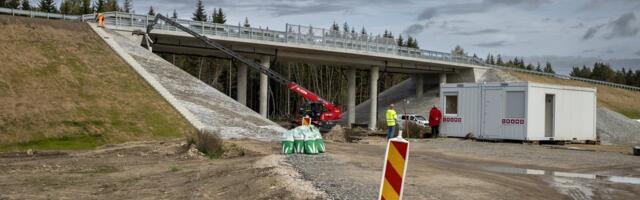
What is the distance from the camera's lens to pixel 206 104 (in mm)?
36344

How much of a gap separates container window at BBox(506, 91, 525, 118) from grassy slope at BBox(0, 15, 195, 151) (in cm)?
1487

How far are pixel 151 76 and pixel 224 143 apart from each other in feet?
55.2

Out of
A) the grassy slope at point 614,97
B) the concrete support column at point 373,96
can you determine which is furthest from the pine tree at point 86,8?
the grassy slope at point 614,97

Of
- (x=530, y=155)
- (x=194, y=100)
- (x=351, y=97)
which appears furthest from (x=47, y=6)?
(x=530, y=155)

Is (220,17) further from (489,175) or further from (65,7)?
(489,175)

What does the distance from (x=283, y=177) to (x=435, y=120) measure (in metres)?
23.6

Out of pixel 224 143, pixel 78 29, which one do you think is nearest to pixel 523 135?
pixel 224 143

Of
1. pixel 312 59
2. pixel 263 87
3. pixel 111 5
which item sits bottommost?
pixel 263 87

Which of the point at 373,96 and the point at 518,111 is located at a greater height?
the point at 373,96

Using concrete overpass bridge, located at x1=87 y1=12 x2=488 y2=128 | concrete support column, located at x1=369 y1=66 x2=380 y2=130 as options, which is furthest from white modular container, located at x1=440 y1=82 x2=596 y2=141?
concrete support column, located at x1=369 y1=66 x2=380 y2=130

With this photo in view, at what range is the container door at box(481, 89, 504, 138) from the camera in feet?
105

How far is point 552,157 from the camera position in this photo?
2373 centimetres

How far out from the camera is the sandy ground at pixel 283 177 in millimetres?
11859

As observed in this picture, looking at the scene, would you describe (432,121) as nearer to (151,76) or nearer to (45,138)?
(151,76)
